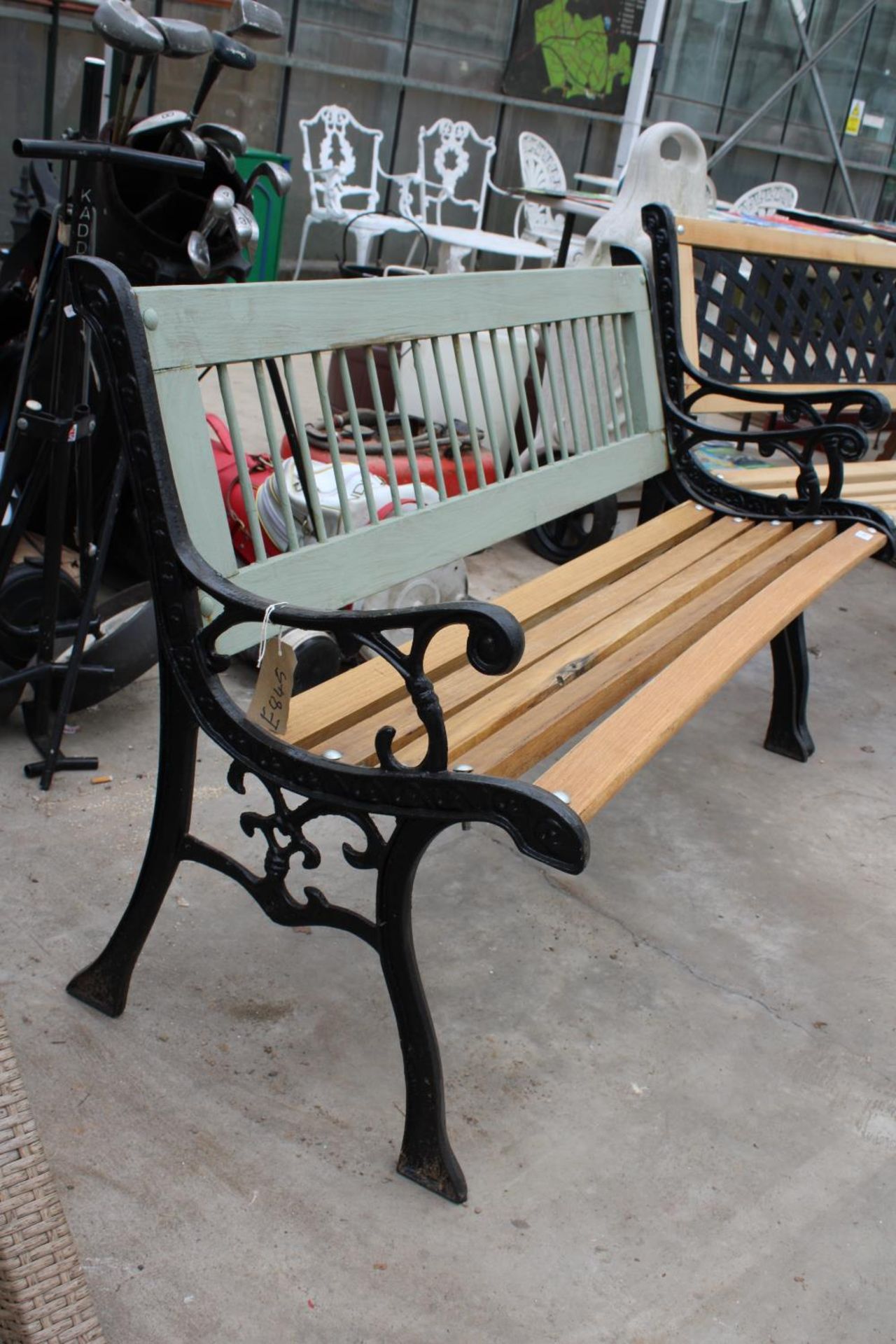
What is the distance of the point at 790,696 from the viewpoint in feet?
11.2

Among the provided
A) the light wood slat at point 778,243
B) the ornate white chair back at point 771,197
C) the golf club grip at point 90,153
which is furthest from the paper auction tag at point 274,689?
the ornate white chair back at point 771,197

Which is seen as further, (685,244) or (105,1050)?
(685,244)

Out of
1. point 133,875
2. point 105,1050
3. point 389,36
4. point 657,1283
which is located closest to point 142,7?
point 389,36

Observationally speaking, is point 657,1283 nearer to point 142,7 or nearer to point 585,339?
point 585,339

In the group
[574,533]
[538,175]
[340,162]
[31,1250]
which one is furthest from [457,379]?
[538,175]

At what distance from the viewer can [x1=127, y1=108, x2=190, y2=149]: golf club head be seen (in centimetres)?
268

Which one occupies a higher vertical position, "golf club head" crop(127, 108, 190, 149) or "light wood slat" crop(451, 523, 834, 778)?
"golf club head" crop(127, 108, 190, 149)

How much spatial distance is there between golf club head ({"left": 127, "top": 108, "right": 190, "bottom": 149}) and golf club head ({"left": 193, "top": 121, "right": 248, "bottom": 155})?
14cm

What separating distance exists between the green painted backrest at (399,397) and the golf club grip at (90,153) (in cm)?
43

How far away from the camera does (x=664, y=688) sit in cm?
→ 223

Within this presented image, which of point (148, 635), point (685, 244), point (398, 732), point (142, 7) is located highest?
point (142, 7)

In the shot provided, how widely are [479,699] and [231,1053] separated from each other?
720 millimetres

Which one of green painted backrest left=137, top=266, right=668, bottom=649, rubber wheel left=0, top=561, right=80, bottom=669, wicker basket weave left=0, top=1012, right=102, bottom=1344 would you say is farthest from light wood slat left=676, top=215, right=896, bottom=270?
wicker basket weave left=0, top=1012, right=102, bottom=1344

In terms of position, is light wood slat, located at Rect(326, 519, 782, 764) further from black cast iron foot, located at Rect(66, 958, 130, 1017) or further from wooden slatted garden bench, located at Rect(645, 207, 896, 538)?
black cast iron foot, located at Rect(66, 958, 130, 1017)
